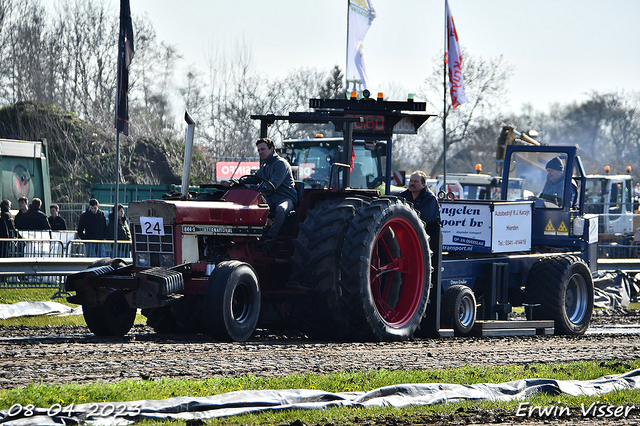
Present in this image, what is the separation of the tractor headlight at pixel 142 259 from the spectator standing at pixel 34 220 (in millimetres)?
8802

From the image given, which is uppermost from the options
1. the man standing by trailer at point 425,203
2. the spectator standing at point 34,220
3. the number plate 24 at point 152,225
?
the man standing by trailer at point 425,203

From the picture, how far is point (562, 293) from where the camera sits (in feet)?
36.2

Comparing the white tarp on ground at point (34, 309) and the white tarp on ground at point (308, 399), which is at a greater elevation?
the white tarp on ground at point (308, 399)

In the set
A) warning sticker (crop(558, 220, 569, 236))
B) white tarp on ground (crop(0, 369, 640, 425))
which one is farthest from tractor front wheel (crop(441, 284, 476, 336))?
white tarp on ground (crop(0, 369, 640, 425))

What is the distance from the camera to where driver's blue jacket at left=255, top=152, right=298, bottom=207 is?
8.63 meters

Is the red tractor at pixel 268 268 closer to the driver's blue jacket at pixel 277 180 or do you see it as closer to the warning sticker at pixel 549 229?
the driver's blue jacket at pixel 277 180

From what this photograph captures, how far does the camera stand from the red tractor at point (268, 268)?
306 inches

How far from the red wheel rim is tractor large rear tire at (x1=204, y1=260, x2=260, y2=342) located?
180cm

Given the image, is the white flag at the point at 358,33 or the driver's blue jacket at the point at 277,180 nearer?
the driver's blue jacket at the point at 277,180

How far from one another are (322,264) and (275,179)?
1034 mm

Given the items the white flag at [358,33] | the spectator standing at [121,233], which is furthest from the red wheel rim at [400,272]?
the white flag at [358,33]

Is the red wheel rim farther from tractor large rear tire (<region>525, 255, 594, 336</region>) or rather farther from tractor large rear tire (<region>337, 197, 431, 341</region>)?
tractor large rear tire (<region>525, 255, 594, 336</region>)

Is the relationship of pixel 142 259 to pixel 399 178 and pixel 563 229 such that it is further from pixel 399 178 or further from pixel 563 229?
pixel 399 178

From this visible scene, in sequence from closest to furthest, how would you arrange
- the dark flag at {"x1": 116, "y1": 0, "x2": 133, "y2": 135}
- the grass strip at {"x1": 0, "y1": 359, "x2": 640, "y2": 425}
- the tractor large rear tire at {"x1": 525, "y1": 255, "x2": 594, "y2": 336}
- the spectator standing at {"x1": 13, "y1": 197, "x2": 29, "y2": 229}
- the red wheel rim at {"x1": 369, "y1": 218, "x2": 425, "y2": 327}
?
the grass strip at {"x1": 0, "y1": 359, "x2": 640, "y2": 425} < the red wheel rim at {"x1": 369, "y1": 218, "x2": 425, "y2": 327} < the tractor large rear tire at {"x1": 525, "y1": 255, "x2": 594, "y2": 336} < the dark flag at {"x1": 116, "y1": 0, "x2": 133, "y2": 135} < the spectator standing at {"x1": 13, "y1": 197, "x2": 29, "y2": 229}
